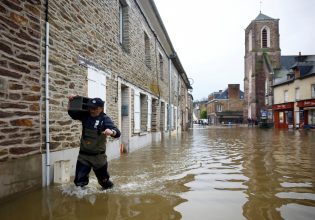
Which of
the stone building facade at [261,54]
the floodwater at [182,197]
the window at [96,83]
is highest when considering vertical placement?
the stone building facade at [261,54]

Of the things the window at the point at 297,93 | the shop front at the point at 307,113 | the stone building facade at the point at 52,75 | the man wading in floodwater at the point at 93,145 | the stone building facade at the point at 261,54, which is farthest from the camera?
the stone building facade at the point at 261,54

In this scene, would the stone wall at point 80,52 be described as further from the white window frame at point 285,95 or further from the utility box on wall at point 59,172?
the white window frame at point 285,95

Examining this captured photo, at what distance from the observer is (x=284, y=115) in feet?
120

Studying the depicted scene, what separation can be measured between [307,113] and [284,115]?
581cm

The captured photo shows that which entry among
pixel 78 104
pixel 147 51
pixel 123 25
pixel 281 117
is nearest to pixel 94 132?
pixel 78 104

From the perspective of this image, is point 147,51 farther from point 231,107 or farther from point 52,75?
point 231,107

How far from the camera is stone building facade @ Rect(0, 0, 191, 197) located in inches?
178

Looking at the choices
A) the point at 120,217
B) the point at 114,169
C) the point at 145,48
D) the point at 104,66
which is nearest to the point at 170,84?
the point at 145,48

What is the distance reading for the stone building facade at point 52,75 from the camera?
14.9 feet

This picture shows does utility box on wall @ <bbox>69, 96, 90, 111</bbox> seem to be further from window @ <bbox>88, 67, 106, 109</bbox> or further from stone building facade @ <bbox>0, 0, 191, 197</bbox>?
window @ <bbox>88, 67, 106, 109</bbox>

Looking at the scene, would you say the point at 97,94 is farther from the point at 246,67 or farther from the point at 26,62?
the point at 246,67

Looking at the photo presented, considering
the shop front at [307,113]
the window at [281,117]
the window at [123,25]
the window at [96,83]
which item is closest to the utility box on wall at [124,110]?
the window at [123,25]

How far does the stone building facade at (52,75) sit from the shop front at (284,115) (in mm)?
28579

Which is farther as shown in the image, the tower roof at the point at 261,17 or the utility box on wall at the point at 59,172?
the tower roof at the point at 261,17
